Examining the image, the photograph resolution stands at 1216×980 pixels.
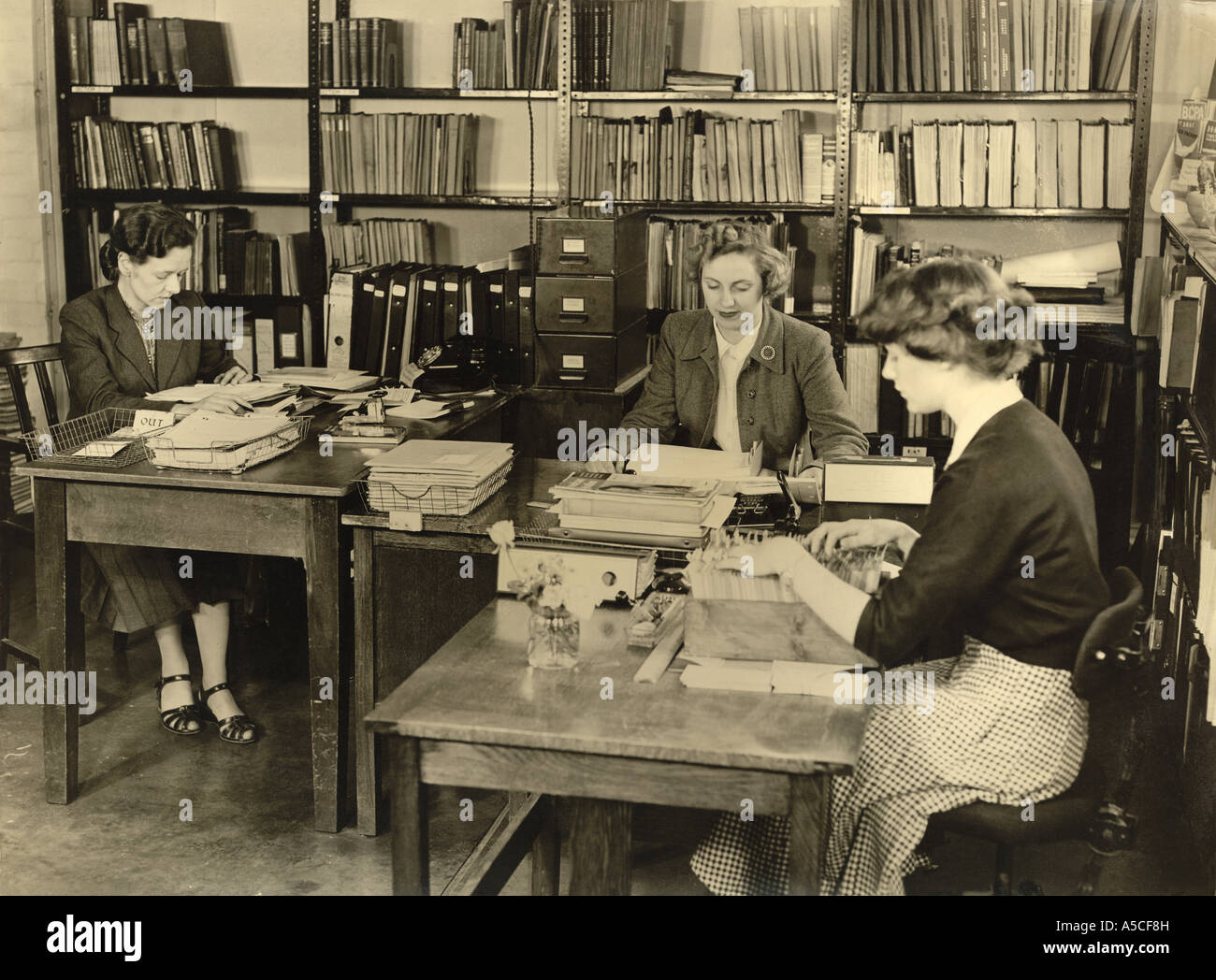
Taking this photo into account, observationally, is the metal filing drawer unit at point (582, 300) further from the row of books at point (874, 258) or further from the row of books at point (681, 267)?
the row of books at point (874, 258)

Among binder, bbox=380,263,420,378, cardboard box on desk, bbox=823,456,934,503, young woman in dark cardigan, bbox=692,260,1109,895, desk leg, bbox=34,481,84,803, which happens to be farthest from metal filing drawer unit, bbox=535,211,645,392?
young woman in dark cardigan, bbox=692,260,1109,895

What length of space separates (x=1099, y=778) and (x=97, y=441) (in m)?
2.17

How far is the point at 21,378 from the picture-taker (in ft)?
12.8

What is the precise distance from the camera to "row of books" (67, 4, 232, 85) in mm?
4938

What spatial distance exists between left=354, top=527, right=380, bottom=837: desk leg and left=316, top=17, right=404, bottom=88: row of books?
2.44m

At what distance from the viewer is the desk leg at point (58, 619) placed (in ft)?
9.81

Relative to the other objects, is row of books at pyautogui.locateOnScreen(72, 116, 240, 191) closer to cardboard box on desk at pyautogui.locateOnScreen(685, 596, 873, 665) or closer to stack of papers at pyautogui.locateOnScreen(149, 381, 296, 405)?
stack of papers at pyautogui.locateOnScreen(149, 381, 296, 405)

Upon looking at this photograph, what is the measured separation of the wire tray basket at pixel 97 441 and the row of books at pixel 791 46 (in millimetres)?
2290

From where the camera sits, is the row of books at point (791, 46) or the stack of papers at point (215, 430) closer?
the stack of papers at point (215, 430)

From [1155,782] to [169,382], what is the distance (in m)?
2.69

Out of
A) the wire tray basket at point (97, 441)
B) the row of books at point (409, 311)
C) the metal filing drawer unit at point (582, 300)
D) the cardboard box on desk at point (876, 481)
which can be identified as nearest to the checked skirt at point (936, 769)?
the cardboard box on desk at point (876, 481)

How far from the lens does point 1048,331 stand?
14.3 ft
